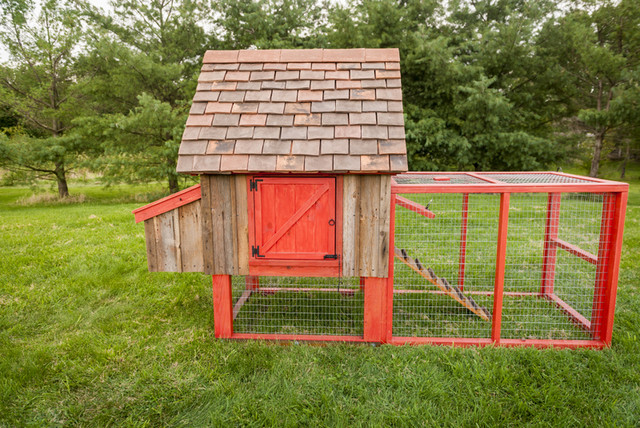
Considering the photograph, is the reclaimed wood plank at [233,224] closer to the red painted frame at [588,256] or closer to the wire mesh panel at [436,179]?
the red painted frame at [588,256]

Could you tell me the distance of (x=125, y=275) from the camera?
627 cm

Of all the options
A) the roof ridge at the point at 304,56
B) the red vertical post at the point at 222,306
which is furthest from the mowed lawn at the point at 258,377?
the roof ridge at the point at 304,56

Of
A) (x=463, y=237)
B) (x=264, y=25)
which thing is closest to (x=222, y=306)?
(x=463, y=237)

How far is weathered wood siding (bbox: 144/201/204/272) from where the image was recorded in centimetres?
422

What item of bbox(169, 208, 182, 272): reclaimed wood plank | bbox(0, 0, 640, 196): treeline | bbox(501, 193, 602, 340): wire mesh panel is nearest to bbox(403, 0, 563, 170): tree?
bbox(0, 0, 640, 196): treeline

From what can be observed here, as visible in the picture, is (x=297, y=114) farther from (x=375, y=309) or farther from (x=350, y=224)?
(x=375, y=309)

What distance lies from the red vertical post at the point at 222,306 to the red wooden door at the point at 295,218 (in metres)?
0.57

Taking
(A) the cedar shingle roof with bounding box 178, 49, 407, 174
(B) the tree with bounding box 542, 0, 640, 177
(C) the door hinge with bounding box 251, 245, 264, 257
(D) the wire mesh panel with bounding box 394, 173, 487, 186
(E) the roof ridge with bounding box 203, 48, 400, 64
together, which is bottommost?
(C) the door hinge with bounding box 251, 245, 264, 257

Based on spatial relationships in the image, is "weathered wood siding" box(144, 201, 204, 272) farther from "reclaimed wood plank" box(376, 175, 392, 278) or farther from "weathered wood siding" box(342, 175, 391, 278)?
"reclaimed wood plank" box(376, 175, 392, 278)

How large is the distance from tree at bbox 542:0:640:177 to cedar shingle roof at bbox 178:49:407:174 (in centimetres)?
1254

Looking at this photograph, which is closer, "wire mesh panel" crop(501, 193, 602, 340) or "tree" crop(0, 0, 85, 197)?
"wire mesh panel" crop(501, 193, 602, 340)

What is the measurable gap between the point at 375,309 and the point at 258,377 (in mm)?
1380

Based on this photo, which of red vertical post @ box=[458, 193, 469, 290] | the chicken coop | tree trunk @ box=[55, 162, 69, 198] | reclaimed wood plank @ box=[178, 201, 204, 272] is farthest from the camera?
tree trunk @ box=[55, 162, 69, 198]

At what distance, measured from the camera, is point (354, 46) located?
15.0 meters
